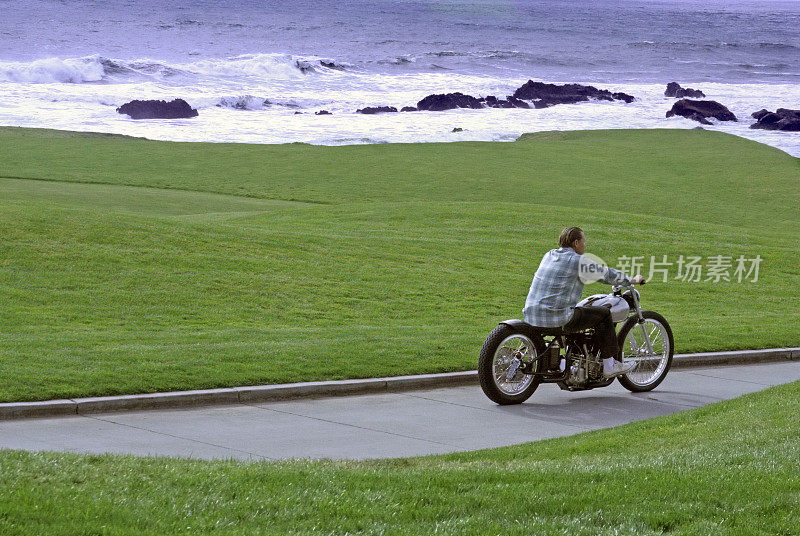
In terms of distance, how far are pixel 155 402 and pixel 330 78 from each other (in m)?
87.1

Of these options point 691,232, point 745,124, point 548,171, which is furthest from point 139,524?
point 745,124

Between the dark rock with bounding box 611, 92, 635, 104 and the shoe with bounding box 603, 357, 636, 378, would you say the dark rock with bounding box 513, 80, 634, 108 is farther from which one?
the shoe with bounding box 603, 357, 636, 378

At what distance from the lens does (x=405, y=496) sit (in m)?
5.68

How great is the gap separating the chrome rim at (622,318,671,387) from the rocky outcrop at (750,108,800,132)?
4960 cm

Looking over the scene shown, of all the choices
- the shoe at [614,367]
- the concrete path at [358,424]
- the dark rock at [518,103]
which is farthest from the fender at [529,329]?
Result: the dark rock at [518,103]

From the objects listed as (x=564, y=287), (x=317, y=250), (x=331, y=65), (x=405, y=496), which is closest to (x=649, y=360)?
(x=564, y=287)

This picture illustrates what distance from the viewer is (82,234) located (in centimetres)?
1798

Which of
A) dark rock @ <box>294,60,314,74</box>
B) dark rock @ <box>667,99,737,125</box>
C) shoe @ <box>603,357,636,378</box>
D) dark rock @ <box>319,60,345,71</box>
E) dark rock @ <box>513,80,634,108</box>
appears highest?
dark rock @ <box>319,60,345,71</box>

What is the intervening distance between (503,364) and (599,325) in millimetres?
1133

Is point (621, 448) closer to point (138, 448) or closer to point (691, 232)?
point (138, 448)

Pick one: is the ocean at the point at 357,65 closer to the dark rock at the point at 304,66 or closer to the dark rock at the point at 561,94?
the dark rock at the point at 304,66

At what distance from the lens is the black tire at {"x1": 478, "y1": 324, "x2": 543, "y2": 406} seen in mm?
10148

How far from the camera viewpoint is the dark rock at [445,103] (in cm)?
7106

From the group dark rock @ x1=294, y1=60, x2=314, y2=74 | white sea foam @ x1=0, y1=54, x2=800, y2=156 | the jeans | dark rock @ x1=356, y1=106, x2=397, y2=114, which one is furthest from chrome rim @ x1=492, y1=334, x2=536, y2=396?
dark rock @ x1=294, y1=60, x2=314, y2=74
